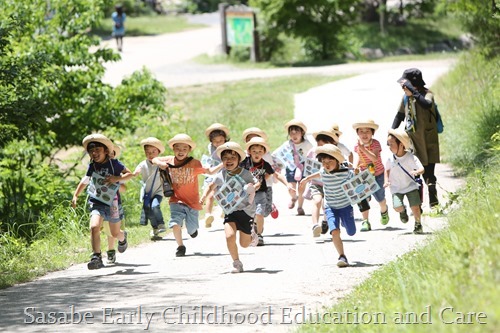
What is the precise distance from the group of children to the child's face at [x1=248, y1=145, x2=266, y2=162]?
0.01 meters

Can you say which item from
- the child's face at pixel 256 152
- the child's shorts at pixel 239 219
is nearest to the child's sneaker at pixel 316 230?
the child's face at pixel 256 152

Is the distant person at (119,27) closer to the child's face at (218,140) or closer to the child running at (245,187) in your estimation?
the child's face at (218,140)

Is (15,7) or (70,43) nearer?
(15,7)

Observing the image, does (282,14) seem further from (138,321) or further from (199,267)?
(138,321)

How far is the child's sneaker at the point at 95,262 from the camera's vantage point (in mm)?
11492

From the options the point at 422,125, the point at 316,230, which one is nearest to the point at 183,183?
the point at 316,230

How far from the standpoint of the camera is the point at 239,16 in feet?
122

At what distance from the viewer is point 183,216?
41.0 ft

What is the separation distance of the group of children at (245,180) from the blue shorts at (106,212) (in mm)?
11

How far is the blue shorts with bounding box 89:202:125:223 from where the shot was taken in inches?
466

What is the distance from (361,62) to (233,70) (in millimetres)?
4191

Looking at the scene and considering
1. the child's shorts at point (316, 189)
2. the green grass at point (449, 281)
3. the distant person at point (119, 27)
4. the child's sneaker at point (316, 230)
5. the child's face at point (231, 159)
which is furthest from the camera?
the distant person at point (119, 27)

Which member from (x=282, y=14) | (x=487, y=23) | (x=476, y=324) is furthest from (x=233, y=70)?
(x=476, y=324)

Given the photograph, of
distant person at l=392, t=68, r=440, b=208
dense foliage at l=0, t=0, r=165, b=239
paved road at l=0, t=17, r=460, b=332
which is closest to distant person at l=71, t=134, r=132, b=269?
paved road at l=0, t=17, r=460, b=332
